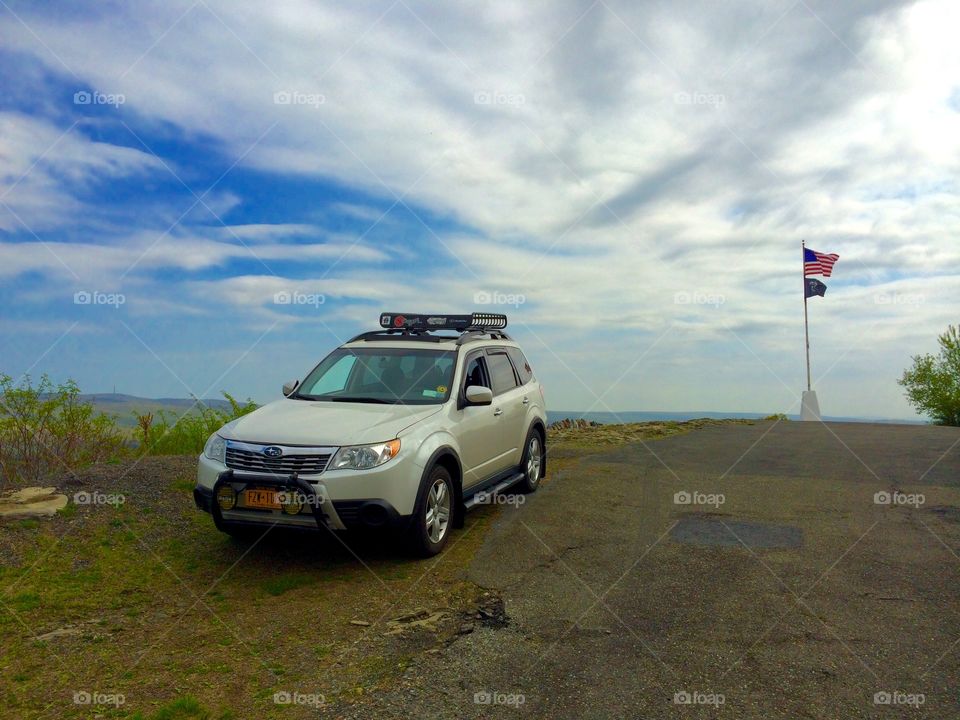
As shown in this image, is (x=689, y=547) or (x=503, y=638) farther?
(x=689, y=547)

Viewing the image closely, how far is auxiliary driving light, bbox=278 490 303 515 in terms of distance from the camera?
6.53 metres

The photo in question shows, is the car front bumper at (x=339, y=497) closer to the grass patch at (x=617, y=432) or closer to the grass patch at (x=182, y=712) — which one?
the grass patch at (x=182, y=712)

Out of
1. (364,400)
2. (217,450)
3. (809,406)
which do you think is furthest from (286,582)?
(809,406)

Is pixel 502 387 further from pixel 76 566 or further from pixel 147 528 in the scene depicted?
→ pixel 76 566

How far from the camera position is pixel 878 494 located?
10656 mm

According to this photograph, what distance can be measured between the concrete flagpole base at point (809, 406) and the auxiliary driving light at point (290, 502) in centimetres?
2501

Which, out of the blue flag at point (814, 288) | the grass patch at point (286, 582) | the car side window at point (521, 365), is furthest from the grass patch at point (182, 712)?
the blue flag at point (814, 288)

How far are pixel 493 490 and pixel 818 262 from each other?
84.2ft

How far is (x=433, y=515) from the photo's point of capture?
730cm

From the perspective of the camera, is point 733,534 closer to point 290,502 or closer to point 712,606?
point 712,606

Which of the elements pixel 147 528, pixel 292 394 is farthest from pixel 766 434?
pixel 147 528

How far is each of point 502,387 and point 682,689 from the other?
5447 mm

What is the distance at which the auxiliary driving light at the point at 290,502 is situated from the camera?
6.53 meters

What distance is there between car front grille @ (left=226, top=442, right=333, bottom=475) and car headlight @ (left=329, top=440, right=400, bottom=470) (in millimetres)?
89
